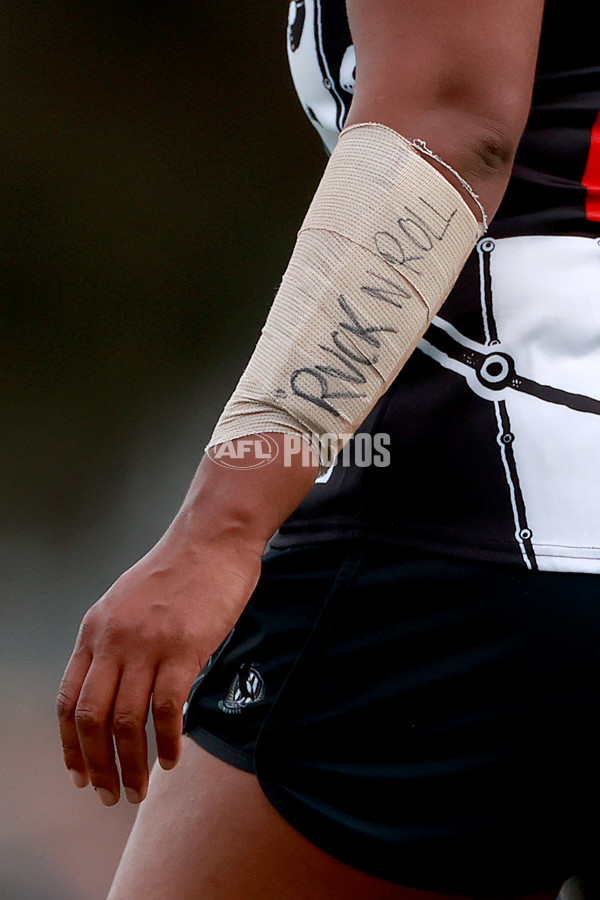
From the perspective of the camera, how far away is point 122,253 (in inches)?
153

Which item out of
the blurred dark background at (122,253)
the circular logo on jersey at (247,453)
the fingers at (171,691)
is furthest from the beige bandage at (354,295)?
the blurred dark background at (122,253)

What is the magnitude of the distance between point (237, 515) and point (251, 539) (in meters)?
0.01

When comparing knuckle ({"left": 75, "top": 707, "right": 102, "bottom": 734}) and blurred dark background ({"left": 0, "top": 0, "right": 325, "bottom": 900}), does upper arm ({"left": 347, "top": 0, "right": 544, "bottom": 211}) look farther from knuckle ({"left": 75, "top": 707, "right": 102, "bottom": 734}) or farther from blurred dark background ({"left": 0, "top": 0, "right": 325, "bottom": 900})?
blurred dark background ({"left": 0, "top": 0, "right": 325, "bottom": 900})

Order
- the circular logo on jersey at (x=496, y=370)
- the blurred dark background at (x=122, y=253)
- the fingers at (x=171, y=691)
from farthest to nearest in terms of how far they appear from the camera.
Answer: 1. the blurred dark background at (x=122, y=253)
2. the circular logo on jersey at (x=496, y=370)
3. the fingers at (x=171, y=691)

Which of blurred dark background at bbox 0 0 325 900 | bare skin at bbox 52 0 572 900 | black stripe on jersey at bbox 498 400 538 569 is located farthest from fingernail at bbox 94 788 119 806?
blurred dark background at bbox 0 0 325 900

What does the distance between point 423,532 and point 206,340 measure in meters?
3.40

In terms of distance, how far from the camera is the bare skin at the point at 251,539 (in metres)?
0.46

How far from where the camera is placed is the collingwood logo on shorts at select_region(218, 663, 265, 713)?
63 cm

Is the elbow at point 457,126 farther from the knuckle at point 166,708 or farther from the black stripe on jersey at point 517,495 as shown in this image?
the knuckle at point 166,708

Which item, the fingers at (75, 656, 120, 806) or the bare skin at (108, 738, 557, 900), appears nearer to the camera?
the fingers at (75, 656, 120, 806)

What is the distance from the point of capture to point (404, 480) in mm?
586

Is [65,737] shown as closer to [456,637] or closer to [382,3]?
[456,637]

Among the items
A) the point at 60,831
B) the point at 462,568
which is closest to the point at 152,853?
the point at 462,568

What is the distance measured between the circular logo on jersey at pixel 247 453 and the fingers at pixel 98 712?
119 millimetres
